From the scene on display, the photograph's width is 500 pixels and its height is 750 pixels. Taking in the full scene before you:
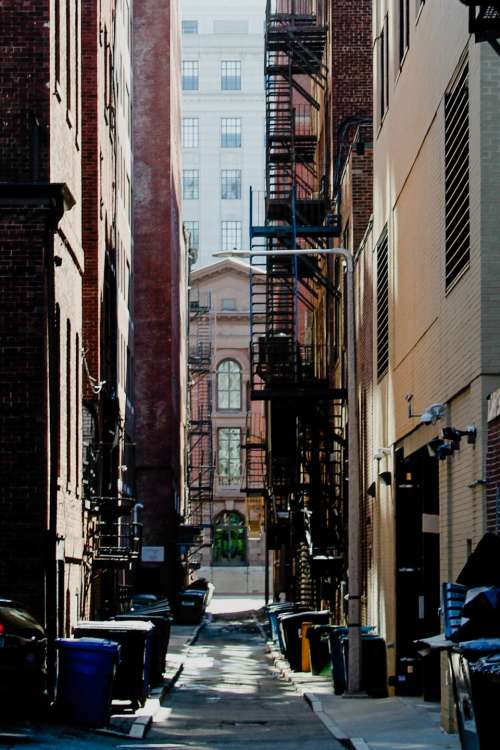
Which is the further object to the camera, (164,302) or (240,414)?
(240,414)

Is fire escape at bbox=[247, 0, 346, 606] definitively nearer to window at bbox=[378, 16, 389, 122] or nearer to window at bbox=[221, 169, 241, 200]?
window at bbox=[378, 16, 389, 122]

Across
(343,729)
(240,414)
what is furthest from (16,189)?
(240,414)

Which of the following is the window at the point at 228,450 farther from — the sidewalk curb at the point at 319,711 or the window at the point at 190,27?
the sidewalk curb at the point at 319,711

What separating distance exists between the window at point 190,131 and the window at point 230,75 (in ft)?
15.2

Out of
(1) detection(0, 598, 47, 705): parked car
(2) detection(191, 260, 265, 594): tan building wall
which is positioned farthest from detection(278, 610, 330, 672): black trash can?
(2) detection(191, 260, 265, 594): tan building wall

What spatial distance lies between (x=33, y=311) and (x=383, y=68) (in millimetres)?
9978

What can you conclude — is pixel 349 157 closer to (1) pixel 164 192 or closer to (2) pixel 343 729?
(2) pixel 343 729

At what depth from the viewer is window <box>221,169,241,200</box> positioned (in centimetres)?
13650

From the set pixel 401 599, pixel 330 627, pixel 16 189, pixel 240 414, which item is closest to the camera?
pixel 16 189

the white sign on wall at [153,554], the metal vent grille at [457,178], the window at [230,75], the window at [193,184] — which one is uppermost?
the window at [230,75]

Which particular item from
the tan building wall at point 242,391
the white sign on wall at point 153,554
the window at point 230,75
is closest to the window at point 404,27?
the white sign on wall at point 153,554

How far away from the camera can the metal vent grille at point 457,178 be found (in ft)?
61.8

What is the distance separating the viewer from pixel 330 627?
30.2 meters

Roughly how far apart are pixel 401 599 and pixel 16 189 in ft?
31.6
